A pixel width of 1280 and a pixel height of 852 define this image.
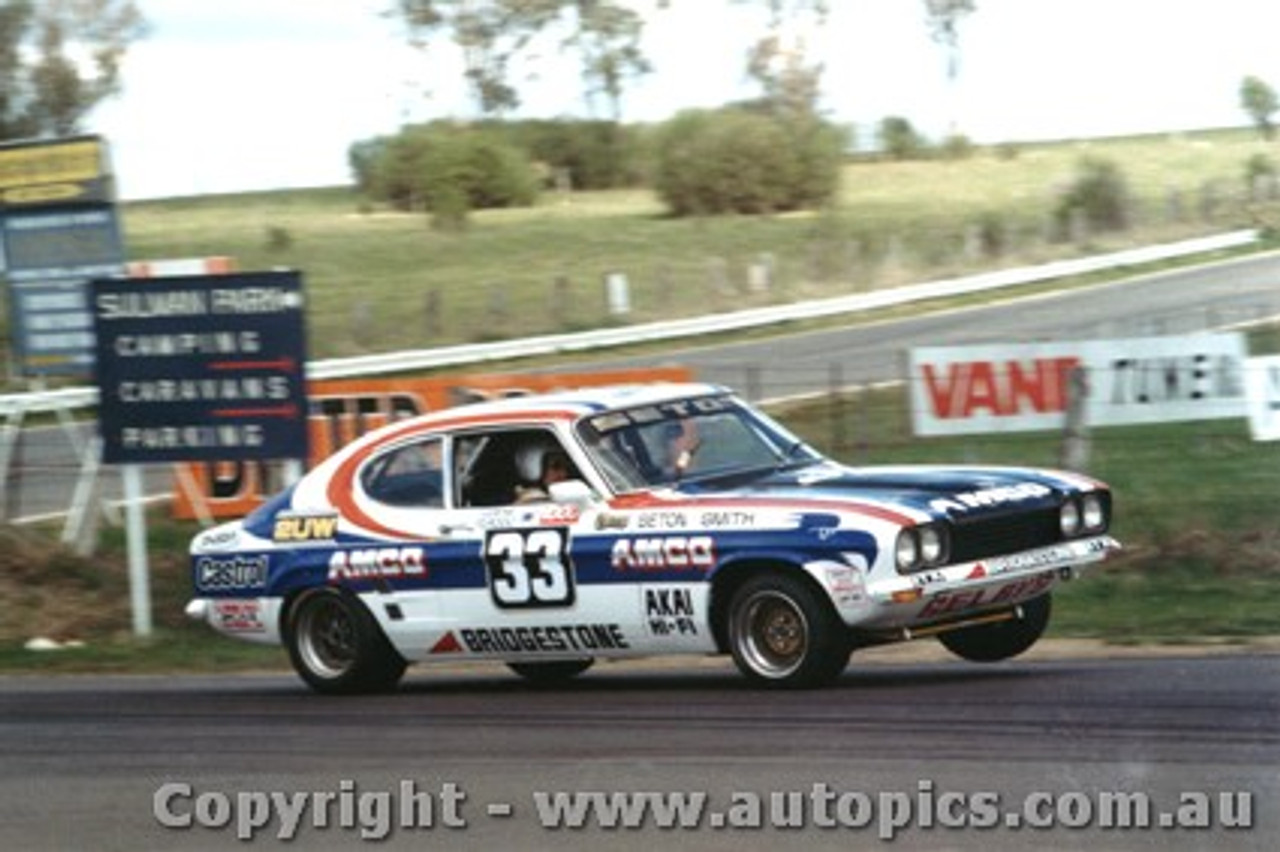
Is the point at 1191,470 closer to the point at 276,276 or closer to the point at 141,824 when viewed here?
the point at 276,276

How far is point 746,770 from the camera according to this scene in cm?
881

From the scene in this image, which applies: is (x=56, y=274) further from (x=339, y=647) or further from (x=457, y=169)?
(x=457, y=169)

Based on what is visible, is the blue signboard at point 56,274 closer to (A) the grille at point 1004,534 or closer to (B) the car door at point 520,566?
(B) the car door at point 520,566

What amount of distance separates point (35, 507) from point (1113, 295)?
20.8m

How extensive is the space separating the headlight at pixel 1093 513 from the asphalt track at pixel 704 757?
666mm

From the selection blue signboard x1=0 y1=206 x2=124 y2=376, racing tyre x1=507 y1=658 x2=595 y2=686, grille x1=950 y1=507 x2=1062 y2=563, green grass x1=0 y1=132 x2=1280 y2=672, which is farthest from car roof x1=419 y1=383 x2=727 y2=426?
blue signboard x1=0 y1=206 x2=124 y2=376

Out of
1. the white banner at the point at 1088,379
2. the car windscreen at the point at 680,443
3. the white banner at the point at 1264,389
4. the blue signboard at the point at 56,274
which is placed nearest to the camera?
the car windscreen at the point at 680,443

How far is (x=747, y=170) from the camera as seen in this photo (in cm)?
6131

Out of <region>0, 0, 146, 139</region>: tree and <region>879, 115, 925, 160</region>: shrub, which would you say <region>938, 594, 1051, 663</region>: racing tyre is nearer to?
<region>0, 0, 146, 139</region>: tree

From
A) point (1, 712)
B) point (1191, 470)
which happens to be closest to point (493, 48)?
point (1191, 470)

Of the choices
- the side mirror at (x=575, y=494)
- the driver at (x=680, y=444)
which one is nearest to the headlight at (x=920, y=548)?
the driver at (x=680, y=444)

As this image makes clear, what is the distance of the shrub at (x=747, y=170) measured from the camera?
61.1m

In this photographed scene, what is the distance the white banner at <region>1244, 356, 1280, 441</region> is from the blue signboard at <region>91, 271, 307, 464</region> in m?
7.30

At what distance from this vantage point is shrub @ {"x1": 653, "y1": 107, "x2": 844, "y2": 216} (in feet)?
200
